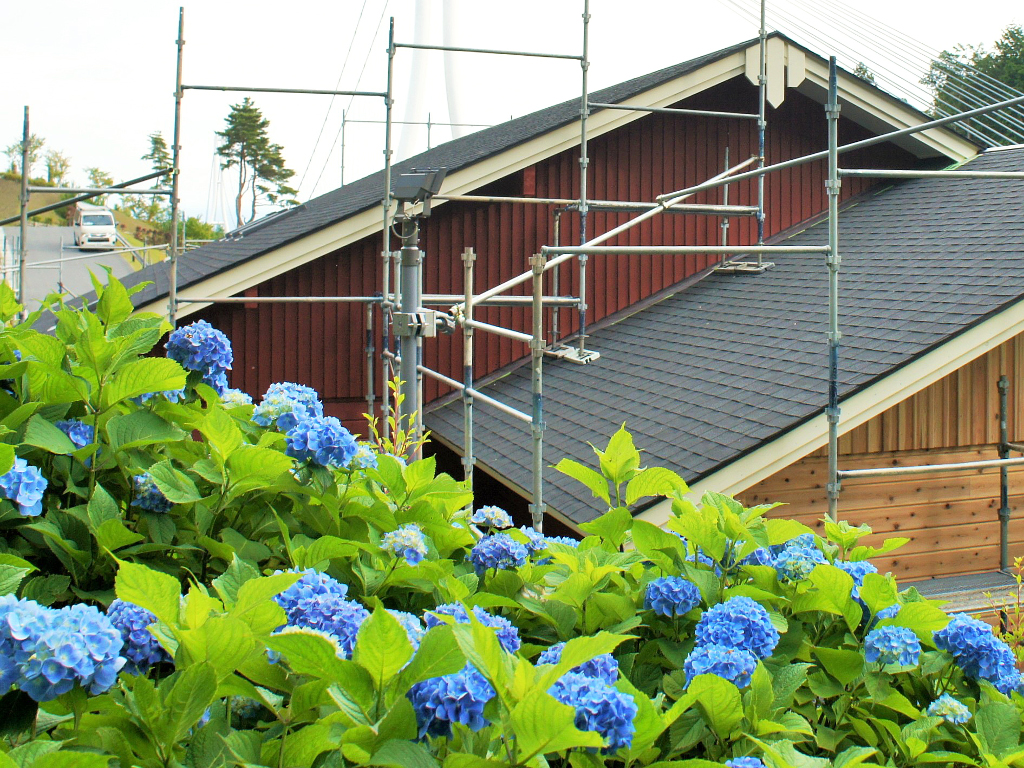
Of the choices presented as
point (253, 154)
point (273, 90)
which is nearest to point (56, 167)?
point (253, 154)

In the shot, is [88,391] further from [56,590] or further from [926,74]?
[926,74]

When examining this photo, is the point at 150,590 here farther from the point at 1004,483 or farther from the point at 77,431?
the point at 1004,483

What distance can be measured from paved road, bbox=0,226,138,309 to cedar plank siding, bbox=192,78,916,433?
1371 cm

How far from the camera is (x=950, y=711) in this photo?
150cm

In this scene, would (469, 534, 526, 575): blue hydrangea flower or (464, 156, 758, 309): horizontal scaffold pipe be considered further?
(464, 156, 758, 309): horizontal scaffold pipe

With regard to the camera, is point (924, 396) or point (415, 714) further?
point (924, 396)

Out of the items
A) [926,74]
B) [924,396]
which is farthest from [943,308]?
[926,74]

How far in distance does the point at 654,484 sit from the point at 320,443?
0.70 metres

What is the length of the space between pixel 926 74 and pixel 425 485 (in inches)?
400

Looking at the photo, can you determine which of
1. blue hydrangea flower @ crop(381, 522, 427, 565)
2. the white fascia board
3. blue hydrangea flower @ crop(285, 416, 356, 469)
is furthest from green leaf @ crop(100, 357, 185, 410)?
the white fascia board

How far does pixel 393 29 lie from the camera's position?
7.97 m

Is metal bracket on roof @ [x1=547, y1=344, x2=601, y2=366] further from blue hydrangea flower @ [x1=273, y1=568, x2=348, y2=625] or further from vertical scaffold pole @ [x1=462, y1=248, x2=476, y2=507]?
blue hydrangea flower @ [x1=273, y1=568, x2=348, y2=625]

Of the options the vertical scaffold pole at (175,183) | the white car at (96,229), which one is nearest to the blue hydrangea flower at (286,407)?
the vertical scaffold pole at (175,183)

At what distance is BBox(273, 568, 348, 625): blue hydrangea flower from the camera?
4.11 ft
